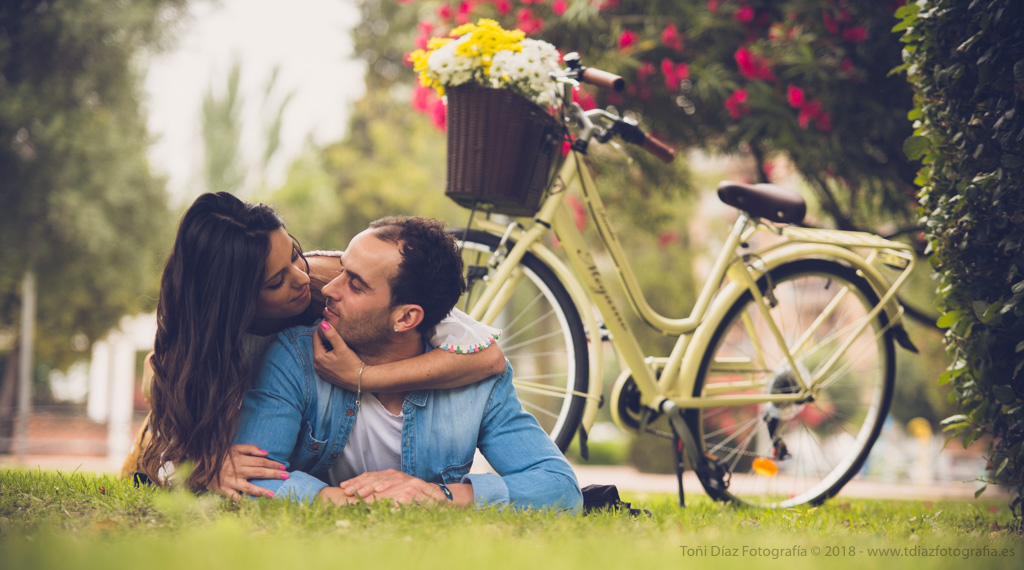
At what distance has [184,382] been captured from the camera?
2299 mm

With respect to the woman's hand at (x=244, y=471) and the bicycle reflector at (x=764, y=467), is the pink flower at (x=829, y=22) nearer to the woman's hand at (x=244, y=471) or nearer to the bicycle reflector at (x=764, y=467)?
the bicycle reflector at (x=764, y=467)

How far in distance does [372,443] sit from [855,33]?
3.74 m

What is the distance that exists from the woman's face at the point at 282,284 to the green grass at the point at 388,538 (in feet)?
2.03

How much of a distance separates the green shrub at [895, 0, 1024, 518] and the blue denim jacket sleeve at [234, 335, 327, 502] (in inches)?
87.9

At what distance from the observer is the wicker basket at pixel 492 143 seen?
298 cm

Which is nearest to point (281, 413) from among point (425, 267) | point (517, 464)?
point (425, 267)

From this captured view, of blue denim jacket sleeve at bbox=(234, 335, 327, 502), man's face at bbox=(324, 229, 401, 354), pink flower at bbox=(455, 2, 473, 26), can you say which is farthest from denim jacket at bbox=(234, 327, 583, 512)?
pink flower at bbox=(455, 2, 473, 26)

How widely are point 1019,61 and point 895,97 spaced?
232 centimetres

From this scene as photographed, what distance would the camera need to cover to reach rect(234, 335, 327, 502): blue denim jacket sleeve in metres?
2.27

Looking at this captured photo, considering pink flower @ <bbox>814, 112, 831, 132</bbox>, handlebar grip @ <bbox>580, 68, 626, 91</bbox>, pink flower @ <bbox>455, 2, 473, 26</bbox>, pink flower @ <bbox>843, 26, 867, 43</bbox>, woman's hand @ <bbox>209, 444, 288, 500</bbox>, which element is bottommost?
woman's hand @ <bbox>209, 444, 288, 500</bbox>

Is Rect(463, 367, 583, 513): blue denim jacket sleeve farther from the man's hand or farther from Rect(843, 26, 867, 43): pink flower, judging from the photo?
Rect(843, 26, 867, 43): pink flower

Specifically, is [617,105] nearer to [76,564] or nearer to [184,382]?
[184,382]

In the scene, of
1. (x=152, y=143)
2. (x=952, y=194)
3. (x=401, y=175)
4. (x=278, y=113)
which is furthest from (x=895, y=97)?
(x=278, y=113)

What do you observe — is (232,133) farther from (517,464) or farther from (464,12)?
(517,464)
